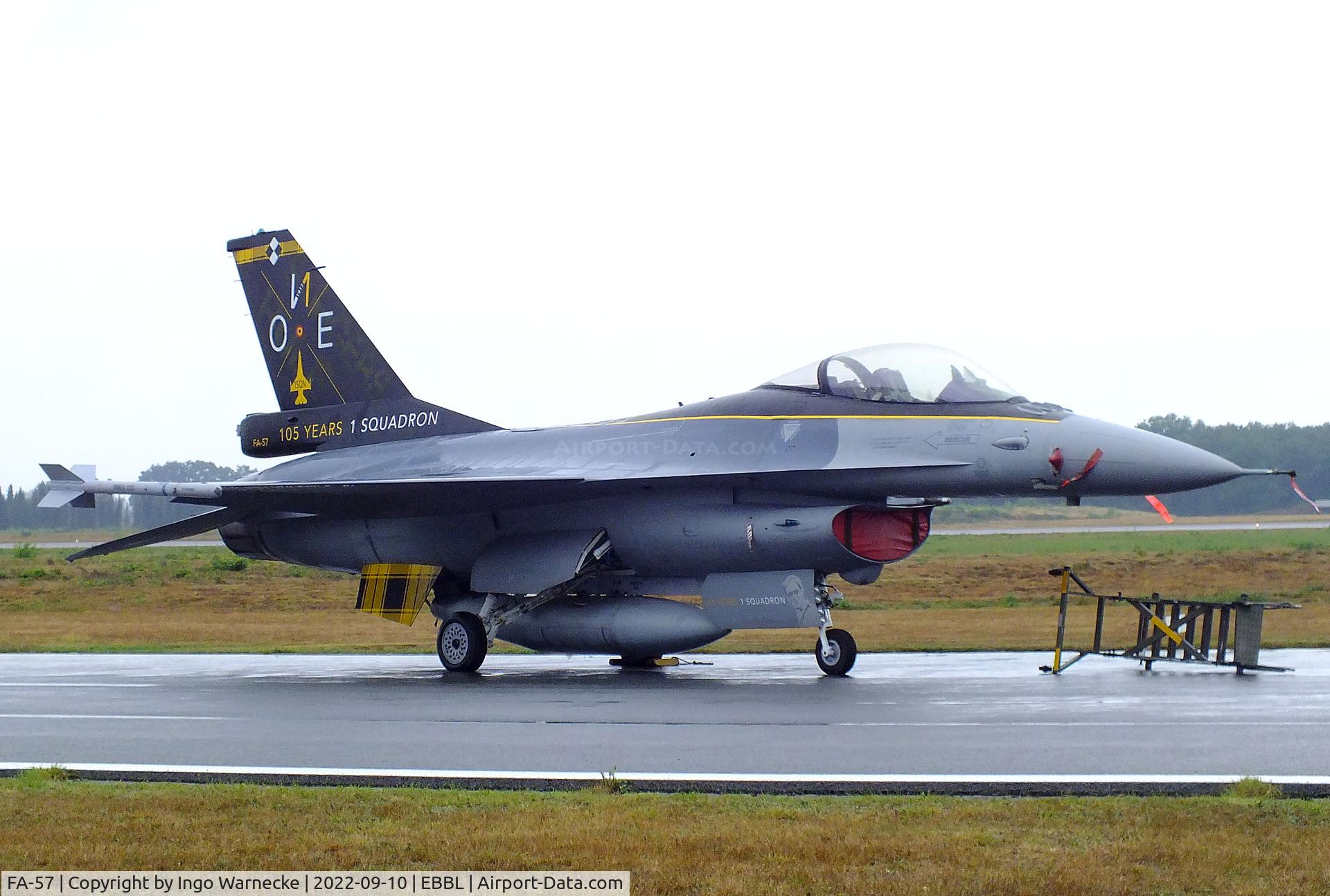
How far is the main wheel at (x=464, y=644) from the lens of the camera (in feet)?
48.6

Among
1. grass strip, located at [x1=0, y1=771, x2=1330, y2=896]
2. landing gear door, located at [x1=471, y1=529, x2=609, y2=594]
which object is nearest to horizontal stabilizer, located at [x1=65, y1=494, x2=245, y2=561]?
landing gear door, located at [x1=471, y1=529, x2=609, y2=594]

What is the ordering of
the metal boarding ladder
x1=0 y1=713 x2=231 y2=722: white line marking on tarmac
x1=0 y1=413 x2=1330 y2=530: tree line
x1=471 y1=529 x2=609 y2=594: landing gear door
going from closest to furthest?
x1=0 y1=713 x2=231 y2=722: white line marking on tarmac, the metal boarding ladder, x1=471 y1=529 x2=609 y2=594: landing gear door, x1=0 y1=413 x2=1330 y2=530: tree line

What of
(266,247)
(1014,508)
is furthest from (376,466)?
(1014,508)

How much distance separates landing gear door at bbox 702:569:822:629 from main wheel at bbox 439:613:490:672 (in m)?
2.71

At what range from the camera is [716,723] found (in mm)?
9391

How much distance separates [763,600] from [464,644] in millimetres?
3560

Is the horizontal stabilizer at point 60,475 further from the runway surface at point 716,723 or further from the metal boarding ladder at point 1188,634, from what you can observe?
the metal boarding ladder at point 1188,634

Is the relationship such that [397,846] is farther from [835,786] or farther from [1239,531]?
[1239,531]

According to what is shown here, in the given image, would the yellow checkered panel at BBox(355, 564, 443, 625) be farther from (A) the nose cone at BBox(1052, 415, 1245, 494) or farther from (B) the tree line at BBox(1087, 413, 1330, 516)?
(B) the tree line at BBox(1087, 413, 1330, 516)

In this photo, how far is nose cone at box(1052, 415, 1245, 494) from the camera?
12.2 meters

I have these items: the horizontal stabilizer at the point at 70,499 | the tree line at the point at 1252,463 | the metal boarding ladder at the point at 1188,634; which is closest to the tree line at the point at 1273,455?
the tree line at the point at 1252,463

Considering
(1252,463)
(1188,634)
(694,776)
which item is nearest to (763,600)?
(1188,634)

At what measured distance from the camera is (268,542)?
1673 centimetres

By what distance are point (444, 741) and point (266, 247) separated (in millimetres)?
10881
